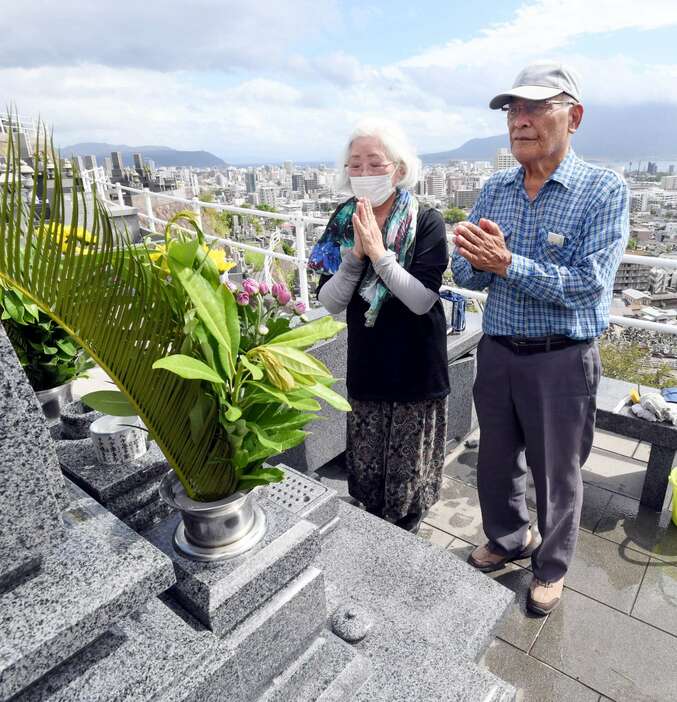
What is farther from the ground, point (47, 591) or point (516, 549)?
point (47, 591)

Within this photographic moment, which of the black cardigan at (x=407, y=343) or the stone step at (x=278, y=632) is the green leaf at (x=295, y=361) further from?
the black cardigan at (x=407, y=343)

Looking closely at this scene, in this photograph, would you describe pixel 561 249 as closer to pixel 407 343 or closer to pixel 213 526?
pixel 407 343

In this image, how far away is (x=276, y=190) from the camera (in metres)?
101

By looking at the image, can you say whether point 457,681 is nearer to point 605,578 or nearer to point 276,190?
point 605,578

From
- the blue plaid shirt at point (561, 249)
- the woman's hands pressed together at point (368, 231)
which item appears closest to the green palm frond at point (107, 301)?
the woman's hands pressed together at point (368, 231)

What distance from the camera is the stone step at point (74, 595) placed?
811 millimetres

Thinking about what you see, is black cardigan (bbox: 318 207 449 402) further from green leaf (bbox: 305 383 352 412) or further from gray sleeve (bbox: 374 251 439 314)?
green leaf (bbox: 305 383 352 412)

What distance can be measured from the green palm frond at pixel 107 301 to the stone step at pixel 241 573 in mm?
171

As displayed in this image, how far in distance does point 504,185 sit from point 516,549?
1.49 meters

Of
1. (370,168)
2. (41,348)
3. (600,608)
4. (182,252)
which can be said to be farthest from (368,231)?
(600,608)

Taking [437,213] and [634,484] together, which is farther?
[634,484]

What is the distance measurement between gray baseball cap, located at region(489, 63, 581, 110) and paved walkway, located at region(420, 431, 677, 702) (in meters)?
1.80

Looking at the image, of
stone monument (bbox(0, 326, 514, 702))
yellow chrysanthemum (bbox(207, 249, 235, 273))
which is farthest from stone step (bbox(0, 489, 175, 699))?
yellow chrysanthemum (bbox(207, 249, 235, 273))

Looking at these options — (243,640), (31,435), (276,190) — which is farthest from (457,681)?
(276,190)
